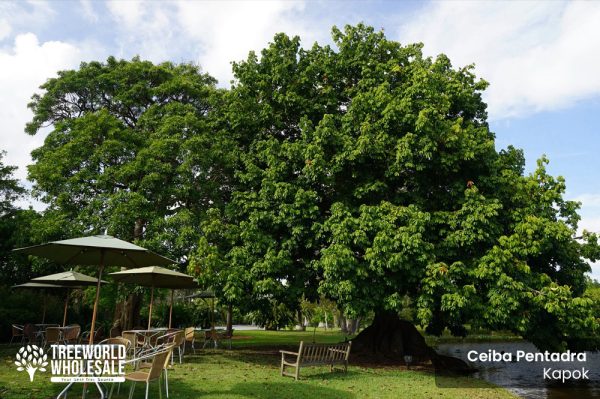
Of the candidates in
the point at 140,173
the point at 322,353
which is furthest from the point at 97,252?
the point at 140,173

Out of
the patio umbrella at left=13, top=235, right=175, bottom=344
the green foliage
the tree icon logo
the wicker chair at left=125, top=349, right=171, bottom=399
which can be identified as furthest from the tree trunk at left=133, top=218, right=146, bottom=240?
the wicker chair at left=125, top=349, right=171, bottom=399

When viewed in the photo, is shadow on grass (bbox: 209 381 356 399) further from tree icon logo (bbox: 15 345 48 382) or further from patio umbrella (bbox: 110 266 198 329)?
patio umbrella (bbox: 110 266 198 329)

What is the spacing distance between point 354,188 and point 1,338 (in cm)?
1743

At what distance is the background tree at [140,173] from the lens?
1734 cm

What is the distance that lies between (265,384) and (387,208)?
7.16 metres

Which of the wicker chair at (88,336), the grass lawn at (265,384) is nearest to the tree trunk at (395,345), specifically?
the grass lawn at (265,384)

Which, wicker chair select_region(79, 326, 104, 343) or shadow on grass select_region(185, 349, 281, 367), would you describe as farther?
wicker chair select_region(79, 326, 104, 343)

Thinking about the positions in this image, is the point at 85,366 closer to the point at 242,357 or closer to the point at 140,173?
the point at 242,357

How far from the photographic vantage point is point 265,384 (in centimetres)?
1109

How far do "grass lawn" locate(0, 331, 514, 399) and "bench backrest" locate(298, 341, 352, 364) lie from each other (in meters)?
0.45

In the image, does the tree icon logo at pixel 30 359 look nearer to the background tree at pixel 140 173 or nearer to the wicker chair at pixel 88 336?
the wicker chair at pixel 88 336

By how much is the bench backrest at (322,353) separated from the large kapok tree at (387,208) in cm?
126

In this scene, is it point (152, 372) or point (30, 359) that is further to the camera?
point (30, 359)

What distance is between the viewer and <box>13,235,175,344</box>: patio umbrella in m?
8.45
